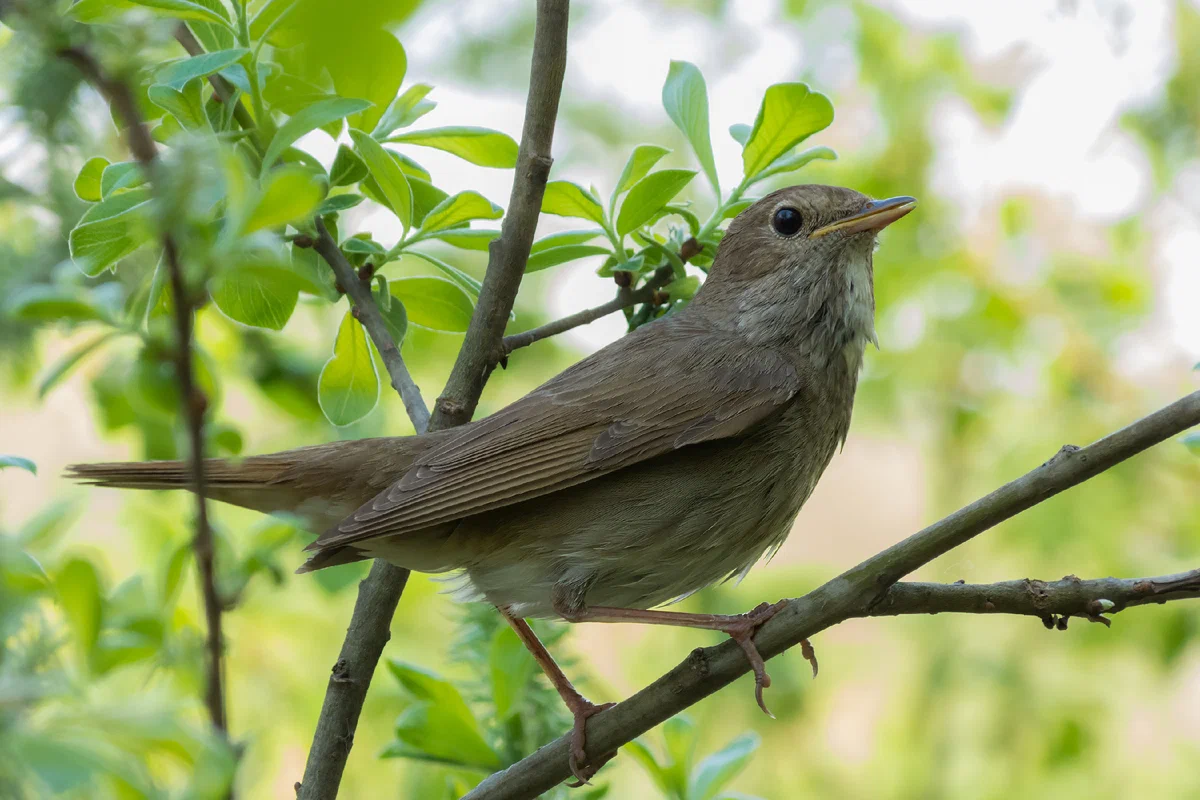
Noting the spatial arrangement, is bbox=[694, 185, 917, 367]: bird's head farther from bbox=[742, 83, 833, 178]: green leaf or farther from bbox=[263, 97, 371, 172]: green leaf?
bbox=[263, 97, 371, 172]: green leaf

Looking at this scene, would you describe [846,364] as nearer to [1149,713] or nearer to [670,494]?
[670,494]

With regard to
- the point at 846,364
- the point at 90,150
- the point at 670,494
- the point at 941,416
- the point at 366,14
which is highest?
the point at 90,150

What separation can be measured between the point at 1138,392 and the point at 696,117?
10.9ft

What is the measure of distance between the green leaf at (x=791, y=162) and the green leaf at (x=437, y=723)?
61.9 inches

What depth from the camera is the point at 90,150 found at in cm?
383

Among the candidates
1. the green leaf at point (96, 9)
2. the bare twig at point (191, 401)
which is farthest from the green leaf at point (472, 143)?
the bare twig at point (191, 401)

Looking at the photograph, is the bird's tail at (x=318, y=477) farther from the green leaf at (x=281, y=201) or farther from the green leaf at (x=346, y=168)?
the green leaf at (x=281, y=201)

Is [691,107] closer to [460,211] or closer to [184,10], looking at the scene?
[460,211]

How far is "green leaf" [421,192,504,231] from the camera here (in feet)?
9.36

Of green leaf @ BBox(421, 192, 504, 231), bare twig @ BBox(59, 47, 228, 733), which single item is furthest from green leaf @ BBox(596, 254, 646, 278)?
bare twig @ BBox(59, 47, 228, 733)

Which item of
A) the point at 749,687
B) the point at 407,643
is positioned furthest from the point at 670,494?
the point at 749,687

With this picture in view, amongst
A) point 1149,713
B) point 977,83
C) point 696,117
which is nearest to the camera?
point 696,117

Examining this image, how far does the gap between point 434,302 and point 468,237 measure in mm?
403

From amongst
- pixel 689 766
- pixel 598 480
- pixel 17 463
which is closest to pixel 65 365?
pixel 17 463
